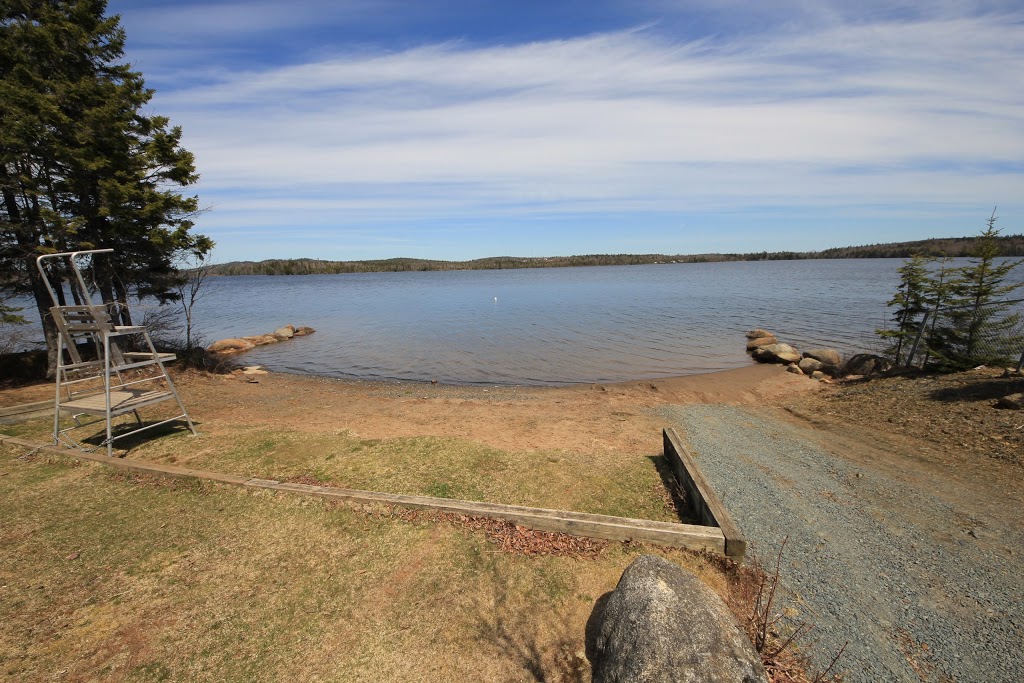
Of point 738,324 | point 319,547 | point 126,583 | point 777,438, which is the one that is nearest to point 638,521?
point 319,547

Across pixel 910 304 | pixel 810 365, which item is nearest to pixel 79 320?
pixel 910 304

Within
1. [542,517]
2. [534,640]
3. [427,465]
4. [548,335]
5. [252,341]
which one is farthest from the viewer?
[548,335]

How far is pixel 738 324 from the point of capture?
90.1ft

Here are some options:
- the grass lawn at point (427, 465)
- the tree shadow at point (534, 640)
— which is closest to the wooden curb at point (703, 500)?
the grass lawn at point (427, 465)

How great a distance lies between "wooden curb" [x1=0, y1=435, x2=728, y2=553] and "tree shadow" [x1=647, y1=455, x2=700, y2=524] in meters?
0.68

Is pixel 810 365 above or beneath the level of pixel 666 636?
beneath

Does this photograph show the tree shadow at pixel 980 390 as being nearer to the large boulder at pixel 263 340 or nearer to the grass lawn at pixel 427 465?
the grass lawn at pixel 427 465

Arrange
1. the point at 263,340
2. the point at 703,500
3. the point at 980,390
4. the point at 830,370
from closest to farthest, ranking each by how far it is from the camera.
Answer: the point at 703,500, the point at 980,390, the point at 830,370, the point at 263,340

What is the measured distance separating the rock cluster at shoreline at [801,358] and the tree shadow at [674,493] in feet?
37.1

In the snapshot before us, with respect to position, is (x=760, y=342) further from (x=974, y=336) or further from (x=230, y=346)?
(x=230, y=346)

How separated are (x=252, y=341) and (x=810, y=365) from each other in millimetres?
26325

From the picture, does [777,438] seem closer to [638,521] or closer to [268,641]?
[638,521]

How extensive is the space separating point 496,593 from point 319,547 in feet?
5.94

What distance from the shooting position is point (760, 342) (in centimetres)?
2034
